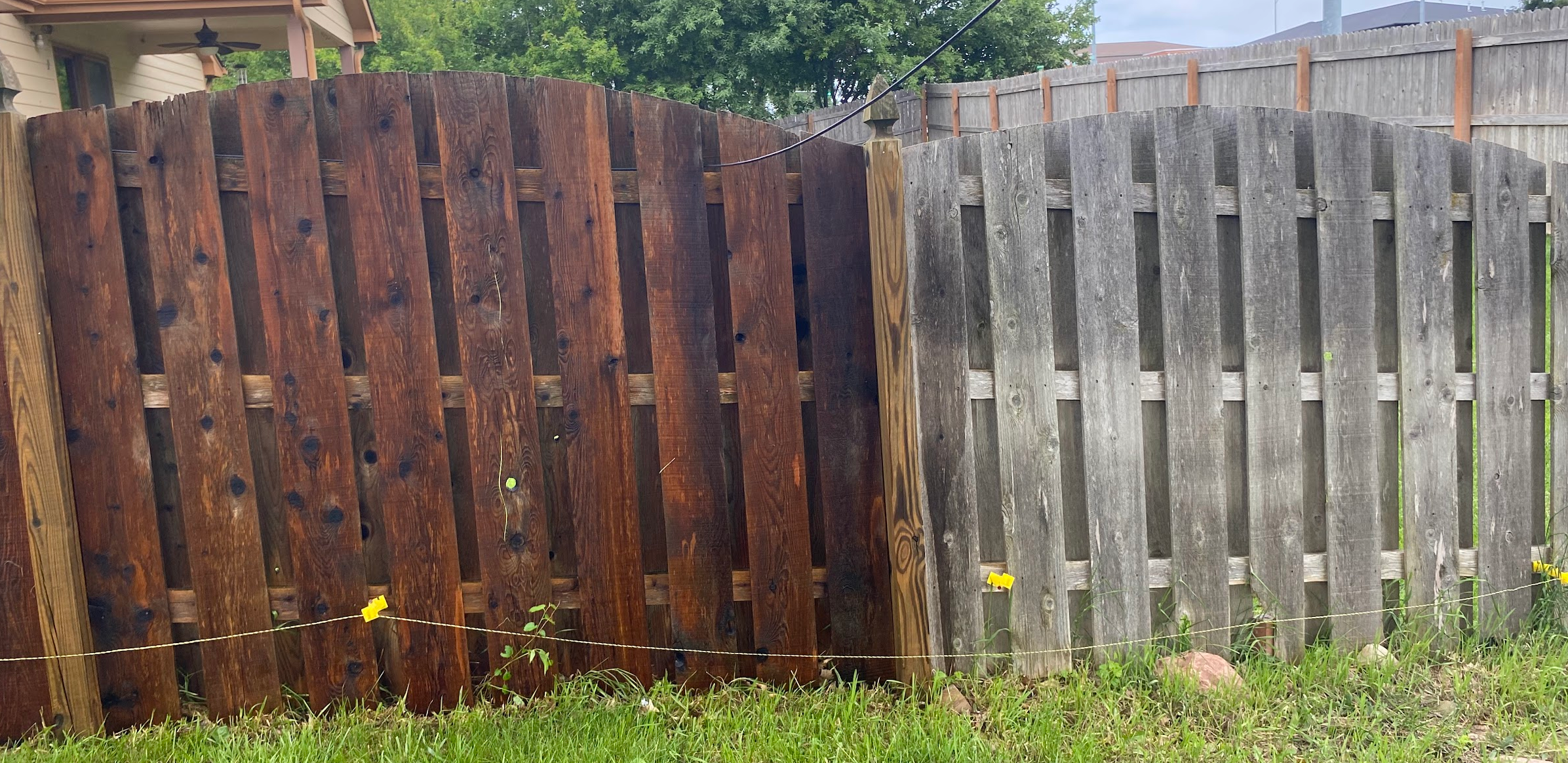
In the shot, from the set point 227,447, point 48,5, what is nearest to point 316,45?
point 48,5

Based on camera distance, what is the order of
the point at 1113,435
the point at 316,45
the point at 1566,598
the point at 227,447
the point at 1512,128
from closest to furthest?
the point at 227,447, the point at 1113,435, the point at 1566,598, the point at 1512,128, the point at 316,45

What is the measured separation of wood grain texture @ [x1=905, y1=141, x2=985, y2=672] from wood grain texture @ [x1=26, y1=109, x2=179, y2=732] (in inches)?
88.1

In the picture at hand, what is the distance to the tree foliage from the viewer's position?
3045 centimetres

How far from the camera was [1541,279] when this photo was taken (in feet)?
11.6

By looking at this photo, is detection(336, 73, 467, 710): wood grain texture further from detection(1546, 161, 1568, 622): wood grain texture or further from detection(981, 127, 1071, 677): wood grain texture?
detection(1546, 161, 1568, 622): wood grain texture

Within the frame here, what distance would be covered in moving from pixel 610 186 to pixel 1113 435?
167 cm

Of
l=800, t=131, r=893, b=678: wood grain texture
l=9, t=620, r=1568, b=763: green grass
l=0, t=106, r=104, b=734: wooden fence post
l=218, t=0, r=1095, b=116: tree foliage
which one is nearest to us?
l=9, t=620, r=1568, b=763: green grass

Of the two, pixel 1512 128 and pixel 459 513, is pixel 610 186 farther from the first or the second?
pixel 1512 128

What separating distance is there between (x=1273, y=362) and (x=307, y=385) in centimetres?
287

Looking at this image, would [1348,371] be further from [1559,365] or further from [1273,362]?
[1559,365]

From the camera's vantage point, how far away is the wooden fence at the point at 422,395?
3.06m

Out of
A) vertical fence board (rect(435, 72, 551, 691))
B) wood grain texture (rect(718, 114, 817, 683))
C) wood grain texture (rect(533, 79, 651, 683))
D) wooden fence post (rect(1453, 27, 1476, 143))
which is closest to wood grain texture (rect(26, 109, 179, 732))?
vertical fence board (rect(435, 72, 551, 691))

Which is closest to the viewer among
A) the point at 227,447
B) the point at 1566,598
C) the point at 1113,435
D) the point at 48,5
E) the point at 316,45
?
the point at 227,447

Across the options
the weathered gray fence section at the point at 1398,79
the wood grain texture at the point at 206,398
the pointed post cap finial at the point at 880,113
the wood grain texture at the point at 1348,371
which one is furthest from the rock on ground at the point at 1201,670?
the weathered gray fence section at the point at 1398,79
